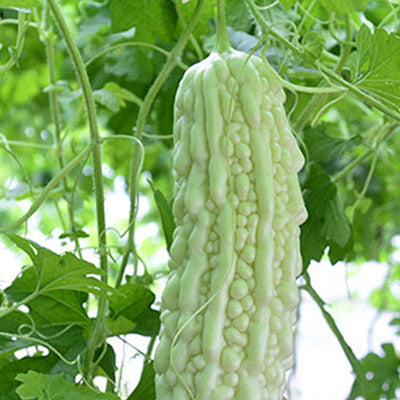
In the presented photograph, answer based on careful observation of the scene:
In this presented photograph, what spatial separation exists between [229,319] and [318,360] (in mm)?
2418

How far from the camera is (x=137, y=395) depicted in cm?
71

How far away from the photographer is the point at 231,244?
1.74 feet

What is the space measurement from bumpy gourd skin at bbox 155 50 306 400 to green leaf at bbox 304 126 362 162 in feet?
1.25

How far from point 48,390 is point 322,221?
420mm

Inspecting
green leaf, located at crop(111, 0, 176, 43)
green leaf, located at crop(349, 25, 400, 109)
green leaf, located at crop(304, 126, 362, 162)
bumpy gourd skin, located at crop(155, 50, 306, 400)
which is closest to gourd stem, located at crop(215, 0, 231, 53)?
bumpy gourd skin, located at crop(155, 50, 306, 400)

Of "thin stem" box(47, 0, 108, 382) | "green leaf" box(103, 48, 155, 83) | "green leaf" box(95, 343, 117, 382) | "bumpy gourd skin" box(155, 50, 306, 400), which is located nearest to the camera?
"bumpy gourd skin" box(155, 50, 306, 400)

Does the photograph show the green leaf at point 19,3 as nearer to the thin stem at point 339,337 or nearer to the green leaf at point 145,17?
the green leaf at point 145,17

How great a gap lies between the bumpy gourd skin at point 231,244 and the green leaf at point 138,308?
18 centimetres

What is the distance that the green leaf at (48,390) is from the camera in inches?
22.6

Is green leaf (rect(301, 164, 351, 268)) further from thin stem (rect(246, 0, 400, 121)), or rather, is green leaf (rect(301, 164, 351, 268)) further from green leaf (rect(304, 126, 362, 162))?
thin stem (rect(246, 0, 400, 121))

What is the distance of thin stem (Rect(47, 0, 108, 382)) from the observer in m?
0.64

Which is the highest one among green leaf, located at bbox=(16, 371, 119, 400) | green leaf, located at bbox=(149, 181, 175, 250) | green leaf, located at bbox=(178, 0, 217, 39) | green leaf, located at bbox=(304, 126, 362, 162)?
green leaf, located at bbox=(178, 0, 217, 39)

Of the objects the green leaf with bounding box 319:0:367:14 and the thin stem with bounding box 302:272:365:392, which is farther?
the thin stem with bounding box 302:272:365:392

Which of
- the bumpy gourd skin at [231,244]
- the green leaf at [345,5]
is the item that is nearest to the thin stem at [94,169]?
the bumpy gourd skin at [231,244]
